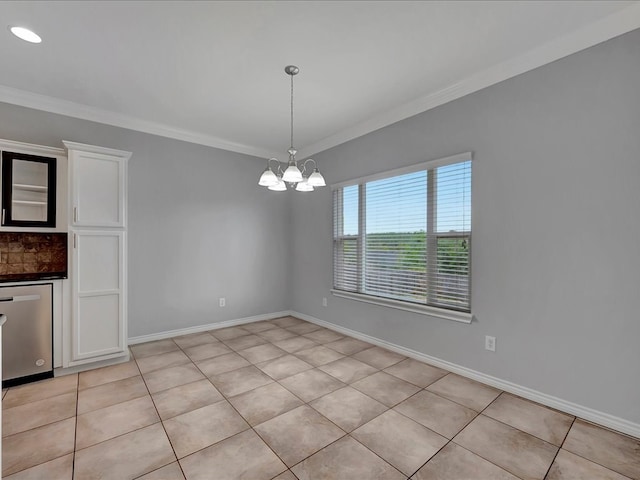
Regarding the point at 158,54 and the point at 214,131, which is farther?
the point at 214,131

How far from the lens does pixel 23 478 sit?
1.68m

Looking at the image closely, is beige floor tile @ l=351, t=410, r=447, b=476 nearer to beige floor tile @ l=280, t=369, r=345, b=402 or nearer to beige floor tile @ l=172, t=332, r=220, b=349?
beige floor tile @ l=280, t=369, r=345, b=402

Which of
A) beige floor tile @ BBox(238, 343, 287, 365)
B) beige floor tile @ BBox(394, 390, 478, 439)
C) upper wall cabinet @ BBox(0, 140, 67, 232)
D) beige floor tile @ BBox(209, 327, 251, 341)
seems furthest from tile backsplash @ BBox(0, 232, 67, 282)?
beige floor tile @ BBox(394, 390, 478, 439)

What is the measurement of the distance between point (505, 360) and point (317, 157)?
3590mm

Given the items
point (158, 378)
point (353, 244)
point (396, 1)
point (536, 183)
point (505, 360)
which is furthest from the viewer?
point (353, 244)

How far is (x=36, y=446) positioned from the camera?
1.94 meters

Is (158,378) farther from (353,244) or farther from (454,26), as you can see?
(454,26)

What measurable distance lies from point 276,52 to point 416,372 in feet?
10.6

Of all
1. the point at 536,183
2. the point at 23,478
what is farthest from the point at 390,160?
the point at 23,478

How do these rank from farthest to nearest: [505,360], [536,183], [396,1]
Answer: [505,360] < [536,183] < [396,1]

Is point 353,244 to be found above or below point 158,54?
below

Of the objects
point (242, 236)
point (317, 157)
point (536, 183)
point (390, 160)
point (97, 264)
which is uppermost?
point (317, 157)

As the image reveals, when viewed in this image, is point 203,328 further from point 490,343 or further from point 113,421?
point 490,343

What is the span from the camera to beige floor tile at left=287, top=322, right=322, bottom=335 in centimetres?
435
